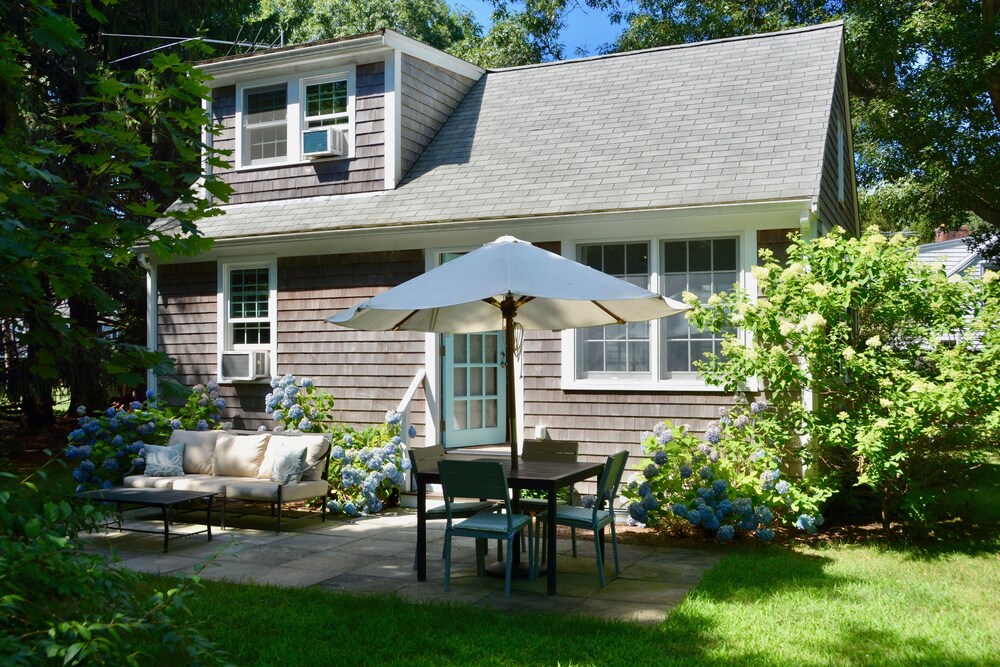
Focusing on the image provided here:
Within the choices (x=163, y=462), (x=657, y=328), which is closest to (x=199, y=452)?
(x=163, y=462)

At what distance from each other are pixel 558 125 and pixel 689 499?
5469 millimetres

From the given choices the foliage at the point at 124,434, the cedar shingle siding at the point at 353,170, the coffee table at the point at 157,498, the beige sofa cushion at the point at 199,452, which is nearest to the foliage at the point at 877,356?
the coffee table at the point at 157,498

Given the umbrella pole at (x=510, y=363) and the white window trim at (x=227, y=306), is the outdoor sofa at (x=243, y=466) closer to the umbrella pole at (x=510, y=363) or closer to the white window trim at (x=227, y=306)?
the white window trim at (x=227, y=306)

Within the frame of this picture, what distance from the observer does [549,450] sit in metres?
7.60

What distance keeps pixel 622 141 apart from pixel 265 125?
501 cm

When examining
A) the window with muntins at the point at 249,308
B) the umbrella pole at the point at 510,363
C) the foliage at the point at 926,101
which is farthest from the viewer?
the foliage at the point at 926,101

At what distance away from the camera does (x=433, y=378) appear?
34.3 feet

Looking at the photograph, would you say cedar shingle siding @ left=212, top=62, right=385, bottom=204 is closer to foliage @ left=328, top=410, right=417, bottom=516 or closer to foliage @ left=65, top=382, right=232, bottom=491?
foliage @ left=65, top=382, right=232, bottom=491

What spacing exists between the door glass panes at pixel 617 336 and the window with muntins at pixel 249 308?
4.43 meters

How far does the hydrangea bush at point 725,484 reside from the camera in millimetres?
7605

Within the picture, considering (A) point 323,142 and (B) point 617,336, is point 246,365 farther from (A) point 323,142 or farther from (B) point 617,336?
(B) point 617,336

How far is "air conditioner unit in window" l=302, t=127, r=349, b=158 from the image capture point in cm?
1147

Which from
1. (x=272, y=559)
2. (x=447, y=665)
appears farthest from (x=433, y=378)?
(x=447, y=665)

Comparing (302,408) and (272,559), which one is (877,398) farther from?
(302,408)
